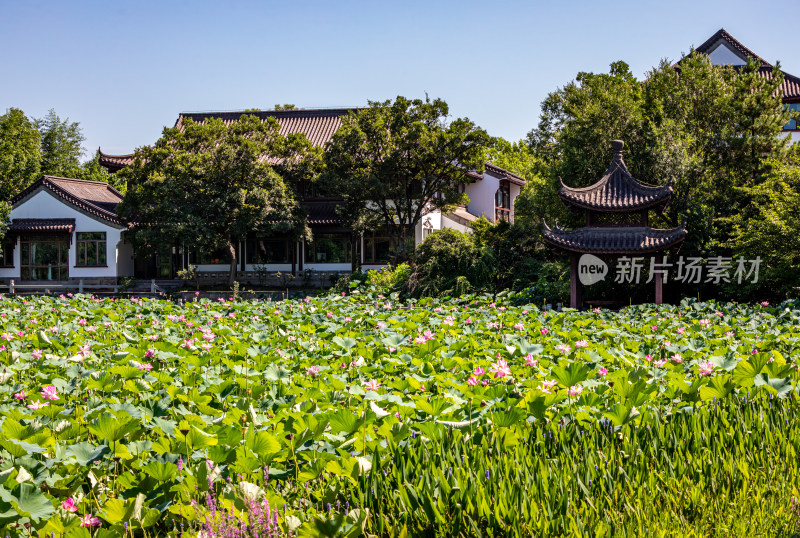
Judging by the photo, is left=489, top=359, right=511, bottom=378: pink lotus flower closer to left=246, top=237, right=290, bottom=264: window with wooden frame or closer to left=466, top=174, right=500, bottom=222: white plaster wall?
left=246, top=237, right=290, bottom=264: window with wooden frame

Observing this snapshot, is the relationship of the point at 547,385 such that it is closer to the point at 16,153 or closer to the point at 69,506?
the point at 69,506

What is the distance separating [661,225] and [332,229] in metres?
12.7

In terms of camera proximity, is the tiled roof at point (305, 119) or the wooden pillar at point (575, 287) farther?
the tiled roof at point (305, 119)

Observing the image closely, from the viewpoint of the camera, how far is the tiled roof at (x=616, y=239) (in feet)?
48.8

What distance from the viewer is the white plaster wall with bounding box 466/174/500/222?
31.7 m

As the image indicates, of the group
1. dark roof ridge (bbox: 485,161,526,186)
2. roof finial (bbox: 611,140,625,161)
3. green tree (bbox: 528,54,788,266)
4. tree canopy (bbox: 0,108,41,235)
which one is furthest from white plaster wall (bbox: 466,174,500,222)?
tree canopy (bbox: 0,108,41,235)

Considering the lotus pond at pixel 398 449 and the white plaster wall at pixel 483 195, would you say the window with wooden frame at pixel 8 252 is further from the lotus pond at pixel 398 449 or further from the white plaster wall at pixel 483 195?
the lotus pond at pixel 398 449

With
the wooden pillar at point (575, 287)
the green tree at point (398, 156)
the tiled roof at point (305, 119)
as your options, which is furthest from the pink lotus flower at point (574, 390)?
the tiled roof at point (305, 119)

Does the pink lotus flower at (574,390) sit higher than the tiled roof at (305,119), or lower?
lower

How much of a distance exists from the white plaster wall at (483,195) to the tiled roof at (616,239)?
52.1 feet

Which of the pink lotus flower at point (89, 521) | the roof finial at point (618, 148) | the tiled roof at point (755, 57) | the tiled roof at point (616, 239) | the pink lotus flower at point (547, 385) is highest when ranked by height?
the tiled roof at point (755, 57)

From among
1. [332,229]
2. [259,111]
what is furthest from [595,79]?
[259,111]

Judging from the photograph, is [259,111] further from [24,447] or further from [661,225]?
[24,447]

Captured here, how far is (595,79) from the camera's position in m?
21.2
